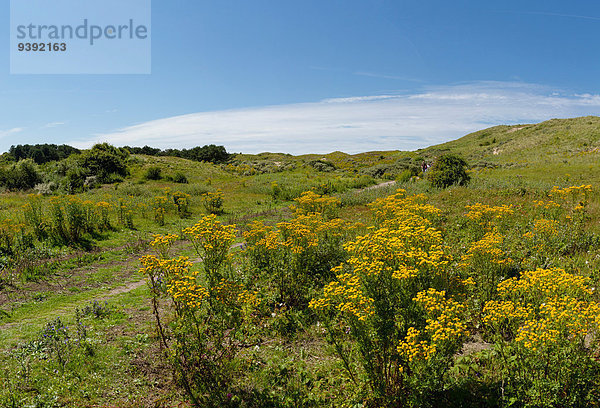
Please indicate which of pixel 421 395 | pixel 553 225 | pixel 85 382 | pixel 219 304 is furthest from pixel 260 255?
pixel 553 225

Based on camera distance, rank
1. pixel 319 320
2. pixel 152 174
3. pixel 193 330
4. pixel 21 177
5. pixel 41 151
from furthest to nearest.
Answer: pixel 41 151 → pixel 152 174 → pixel 21 177 → pixel 319 320 → pixel 193 330

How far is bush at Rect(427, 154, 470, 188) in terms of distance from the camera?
2194 centimetres

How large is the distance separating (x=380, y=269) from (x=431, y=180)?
20.5 m

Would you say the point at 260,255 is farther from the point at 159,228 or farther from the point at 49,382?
the point at 159,228

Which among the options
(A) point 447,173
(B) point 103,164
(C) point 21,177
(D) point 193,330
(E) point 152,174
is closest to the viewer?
(D) point 193,330

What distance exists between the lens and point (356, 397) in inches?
179

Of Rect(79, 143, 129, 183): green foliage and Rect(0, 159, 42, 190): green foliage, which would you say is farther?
Rect(79, 143, 129, 183): green foliage

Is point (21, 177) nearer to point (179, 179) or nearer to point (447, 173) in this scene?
point (179, 179)

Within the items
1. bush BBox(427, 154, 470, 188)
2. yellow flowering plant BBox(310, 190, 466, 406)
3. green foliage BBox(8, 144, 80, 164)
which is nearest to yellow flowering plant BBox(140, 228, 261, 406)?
yellow flowering plant BBox(310, 190, 466, 406)

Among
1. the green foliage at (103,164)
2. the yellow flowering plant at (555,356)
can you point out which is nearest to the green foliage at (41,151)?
the green foliage at (103,164)

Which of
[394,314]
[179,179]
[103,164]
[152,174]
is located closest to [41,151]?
[103,164]

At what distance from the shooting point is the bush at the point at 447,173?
21938 mm

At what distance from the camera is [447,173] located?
2200 cm

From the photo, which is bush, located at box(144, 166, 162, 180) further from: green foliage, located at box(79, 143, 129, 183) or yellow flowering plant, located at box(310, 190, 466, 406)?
yellow flowering plant, located at box(310, 190, 466, 406)
